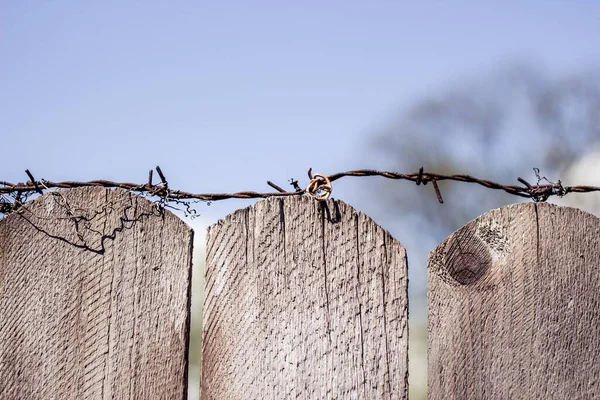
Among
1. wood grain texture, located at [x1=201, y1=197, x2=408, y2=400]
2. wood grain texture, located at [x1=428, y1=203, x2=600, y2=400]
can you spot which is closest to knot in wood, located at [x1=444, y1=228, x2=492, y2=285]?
wood grain texture, located at [x1=428, y1=203, x2=600, y2=400]

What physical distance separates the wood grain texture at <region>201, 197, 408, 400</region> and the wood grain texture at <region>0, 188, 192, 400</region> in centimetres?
12

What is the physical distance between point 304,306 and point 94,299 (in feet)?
2.01

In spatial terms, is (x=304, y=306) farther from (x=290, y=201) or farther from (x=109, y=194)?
(x=109, y=194)

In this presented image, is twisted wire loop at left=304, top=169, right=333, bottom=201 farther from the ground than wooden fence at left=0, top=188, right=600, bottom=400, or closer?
farther from the ground

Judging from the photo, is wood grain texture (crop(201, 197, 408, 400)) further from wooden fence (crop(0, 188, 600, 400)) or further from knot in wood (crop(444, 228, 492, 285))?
knot in wood (crop(444, 228, 492, 285))

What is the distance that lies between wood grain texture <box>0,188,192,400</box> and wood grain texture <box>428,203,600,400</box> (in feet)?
2.34

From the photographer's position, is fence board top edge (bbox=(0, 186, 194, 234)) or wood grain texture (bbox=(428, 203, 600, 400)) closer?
wood grain texture (bbox=(428, 203, 600, 400))

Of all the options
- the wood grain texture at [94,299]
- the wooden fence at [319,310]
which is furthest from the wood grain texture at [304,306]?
the wood grain texture at [94,299]

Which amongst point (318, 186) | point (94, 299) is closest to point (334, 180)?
point (318, 186)

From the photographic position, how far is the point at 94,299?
2037 millimetres

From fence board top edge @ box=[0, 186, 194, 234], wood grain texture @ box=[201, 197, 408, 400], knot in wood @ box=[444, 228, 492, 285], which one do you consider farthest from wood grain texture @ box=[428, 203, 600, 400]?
fence board top edge @ box=[0, 186, 194, 234]

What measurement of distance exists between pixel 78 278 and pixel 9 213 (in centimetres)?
34

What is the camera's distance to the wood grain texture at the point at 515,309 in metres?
1.91

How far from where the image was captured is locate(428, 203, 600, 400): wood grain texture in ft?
6.28
